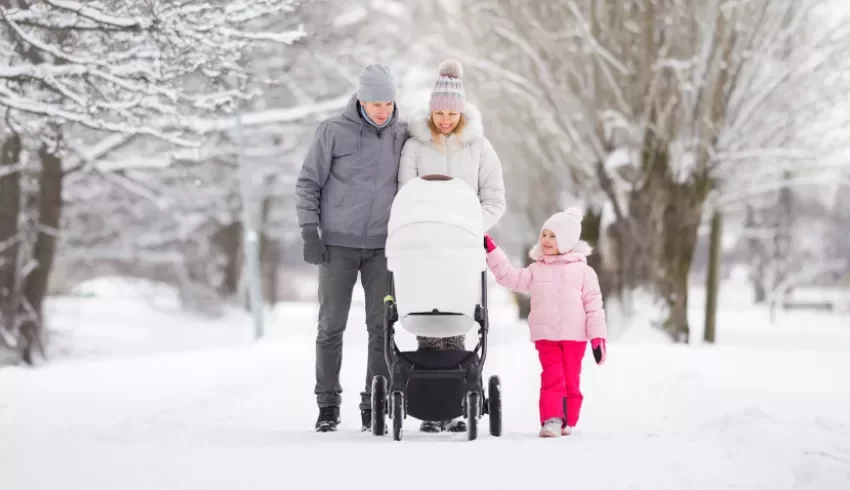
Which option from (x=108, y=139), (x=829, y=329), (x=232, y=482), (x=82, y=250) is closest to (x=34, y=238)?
(x=108, y=139)

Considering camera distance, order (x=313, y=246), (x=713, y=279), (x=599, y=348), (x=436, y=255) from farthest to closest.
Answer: (x=713, y=279) < (x=599, y=348) < (x=313, y=246) < (x=436, y=255)

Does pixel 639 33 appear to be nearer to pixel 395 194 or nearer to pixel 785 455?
pixel 395 194

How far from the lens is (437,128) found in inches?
236

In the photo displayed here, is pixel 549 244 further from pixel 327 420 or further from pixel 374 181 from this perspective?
pixel 327 420

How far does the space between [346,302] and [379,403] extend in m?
0.73

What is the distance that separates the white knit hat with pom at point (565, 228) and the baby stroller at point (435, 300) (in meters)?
0.89

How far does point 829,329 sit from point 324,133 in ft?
83.0

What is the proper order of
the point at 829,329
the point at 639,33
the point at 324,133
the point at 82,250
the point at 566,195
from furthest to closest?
the point at 829,329 → the point at 82,250 → the point at 566,195 → the point at 639,33 → the point at 324,133

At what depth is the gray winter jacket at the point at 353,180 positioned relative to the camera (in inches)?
239

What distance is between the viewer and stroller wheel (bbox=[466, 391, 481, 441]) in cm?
558

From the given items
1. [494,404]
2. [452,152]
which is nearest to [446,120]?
[452,152]

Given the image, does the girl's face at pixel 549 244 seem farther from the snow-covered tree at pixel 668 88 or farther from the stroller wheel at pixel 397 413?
the snow-covered tree at pixel 668 88

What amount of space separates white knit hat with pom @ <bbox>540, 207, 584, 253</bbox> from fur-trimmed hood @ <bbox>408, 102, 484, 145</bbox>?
2.60ft

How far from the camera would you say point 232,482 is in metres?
4.49
